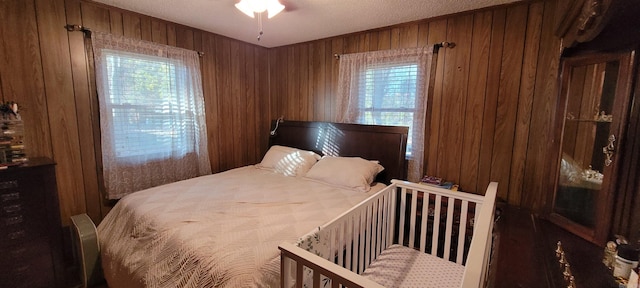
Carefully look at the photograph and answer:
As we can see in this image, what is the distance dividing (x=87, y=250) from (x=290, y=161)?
1786 mm

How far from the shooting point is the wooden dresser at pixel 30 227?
165 centimetres

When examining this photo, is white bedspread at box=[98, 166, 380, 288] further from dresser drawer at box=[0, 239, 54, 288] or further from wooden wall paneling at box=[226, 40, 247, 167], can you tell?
wooden wall paneling at box=[226, 40, 247, 167]

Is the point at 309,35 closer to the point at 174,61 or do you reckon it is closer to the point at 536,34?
the point at 174,61

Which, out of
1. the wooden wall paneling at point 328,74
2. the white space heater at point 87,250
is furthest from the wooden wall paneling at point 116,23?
the wooden wall paneling at point 328,74

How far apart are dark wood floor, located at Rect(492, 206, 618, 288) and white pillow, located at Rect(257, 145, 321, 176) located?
71.1 inches

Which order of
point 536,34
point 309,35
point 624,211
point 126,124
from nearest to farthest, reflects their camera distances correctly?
1. point 624,211
2. point 536,34
3. point 126,124
4. point 309,35

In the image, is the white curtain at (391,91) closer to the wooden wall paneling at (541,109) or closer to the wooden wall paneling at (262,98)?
the wooden wall paneling at (541,109)

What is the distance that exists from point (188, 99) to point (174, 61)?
383mm

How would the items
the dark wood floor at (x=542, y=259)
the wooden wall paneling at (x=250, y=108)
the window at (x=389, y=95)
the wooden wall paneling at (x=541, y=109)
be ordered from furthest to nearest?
the wooden wall paneling at (x=250, y=108) < the window at (x=389, y=95) < the wooden wall paneling at (x=541, y=109) < the dark wood floor at (x=542, y=259)

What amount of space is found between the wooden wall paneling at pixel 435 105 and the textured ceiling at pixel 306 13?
143 millimetres

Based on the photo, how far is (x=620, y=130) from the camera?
937 mm

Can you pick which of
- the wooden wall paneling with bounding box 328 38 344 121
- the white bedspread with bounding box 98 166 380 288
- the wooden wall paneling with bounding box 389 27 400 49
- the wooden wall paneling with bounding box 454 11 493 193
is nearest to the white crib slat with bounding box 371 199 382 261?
the white bedspread with bounding box 98 166 380 288

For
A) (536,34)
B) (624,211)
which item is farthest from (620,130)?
(536,34)

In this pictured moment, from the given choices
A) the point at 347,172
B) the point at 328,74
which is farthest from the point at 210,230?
the point at 328,74
